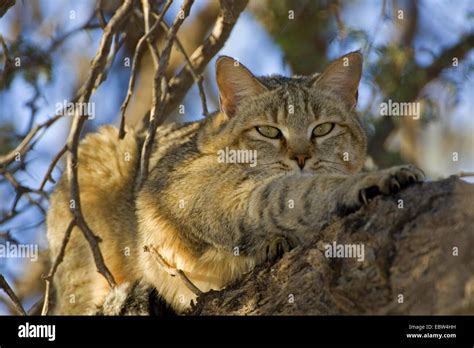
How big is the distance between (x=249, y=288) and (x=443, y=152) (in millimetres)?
6086

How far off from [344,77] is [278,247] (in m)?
1.81

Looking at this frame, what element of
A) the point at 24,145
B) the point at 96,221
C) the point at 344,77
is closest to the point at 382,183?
the point at 344,77

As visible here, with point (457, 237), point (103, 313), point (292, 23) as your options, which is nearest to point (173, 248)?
point (103, 313)

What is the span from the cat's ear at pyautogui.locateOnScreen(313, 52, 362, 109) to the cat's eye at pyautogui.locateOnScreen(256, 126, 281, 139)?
0.60 metres

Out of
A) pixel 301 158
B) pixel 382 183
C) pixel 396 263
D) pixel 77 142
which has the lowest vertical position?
pixel 396 263

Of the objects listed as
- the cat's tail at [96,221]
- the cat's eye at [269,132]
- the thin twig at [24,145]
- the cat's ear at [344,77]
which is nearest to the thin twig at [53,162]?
the thin twig at [24,145]

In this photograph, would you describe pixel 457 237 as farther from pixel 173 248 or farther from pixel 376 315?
pixel 173 248

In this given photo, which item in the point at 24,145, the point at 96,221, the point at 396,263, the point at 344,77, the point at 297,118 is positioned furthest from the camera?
the point at 96,221

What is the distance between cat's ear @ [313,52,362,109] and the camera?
17.8 feet

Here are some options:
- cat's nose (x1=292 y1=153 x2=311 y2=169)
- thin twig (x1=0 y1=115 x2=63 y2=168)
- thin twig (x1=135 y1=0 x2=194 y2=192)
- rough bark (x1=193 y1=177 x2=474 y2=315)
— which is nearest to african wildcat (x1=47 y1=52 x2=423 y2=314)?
cat's nose (x1=292 y1=153 x2=311 y2=169)

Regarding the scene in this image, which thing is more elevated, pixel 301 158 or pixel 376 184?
pixel 301 158

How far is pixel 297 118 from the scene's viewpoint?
5.07m
